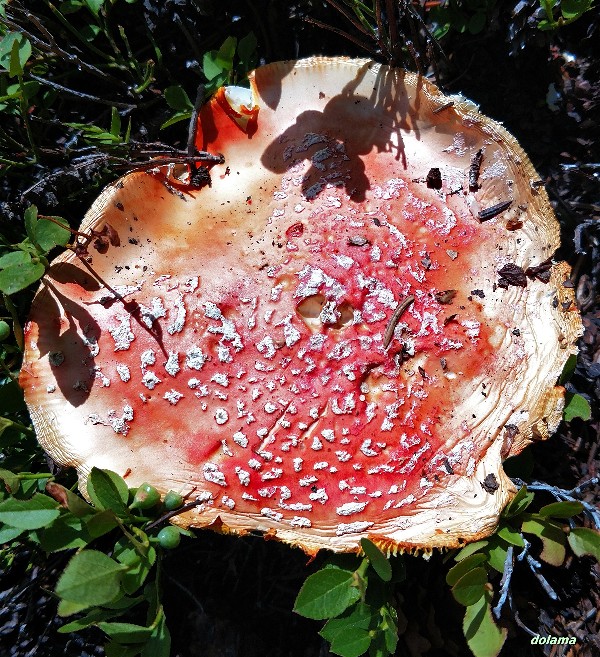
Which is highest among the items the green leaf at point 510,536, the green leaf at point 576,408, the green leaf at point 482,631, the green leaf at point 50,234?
the green leaf at point 50,234

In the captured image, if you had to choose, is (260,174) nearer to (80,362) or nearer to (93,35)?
(80,362)

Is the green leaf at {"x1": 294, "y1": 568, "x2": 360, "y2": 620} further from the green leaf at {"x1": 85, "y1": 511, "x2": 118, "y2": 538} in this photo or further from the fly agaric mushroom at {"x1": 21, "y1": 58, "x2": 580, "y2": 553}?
the green leaf at {"x1": 85, "y1": 511, "x2": 118, "y2": 538}

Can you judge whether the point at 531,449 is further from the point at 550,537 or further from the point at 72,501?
the point at 72,501

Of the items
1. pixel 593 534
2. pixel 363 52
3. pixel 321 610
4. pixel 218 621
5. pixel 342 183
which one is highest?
pixel 363 52

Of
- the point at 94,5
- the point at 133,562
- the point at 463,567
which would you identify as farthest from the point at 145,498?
the point at 94,5

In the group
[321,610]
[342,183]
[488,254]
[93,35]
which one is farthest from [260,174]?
[321,610]

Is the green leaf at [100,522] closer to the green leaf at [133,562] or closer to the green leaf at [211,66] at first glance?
the green leaf at [133,562]

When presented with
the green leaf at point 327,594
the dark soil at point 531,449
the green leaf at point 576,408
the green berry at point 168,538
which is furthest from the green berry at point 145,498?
the green leaf at point 576,408
